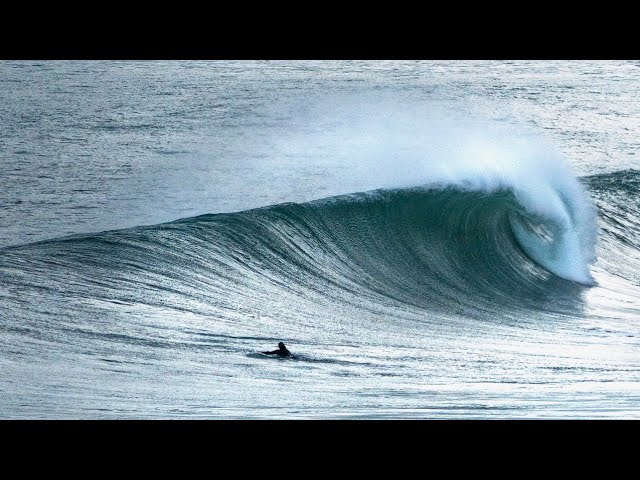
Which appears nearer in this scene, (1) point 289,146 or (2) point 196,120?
(1) point 289,146

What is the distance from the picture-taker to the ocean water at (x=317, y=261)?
30.2 ft

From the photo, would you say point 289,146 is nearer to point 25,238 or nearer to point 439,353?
point 25,238

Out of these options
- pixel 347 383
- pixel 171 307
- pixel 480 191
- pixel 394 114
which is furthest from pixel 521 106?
pixel 347 383

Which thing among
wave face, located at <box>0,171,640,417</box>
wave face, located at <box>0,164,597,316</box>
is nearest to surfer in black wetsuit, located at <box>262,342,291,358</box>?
wave face, located at <box>0,171,640,417</box>

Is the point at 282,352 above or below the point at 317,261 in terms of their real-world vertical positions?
below

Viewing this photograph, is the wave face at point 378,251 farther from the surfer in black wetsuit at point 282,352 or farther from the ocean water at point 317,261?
the surfer in black wetsuit at point 282,352

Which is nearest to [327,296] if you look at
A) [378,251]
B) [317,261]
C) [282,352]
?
[317,261]

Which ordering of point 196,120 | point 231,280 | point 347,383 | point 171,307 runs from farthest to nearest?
point 196,120
point 231,280
point 171,307
point 347,383

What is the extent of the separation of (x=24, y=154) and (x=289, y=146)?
4717mm

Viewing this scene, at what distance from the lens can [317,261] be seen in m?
13.4

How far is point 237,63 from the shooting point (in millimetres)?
32312

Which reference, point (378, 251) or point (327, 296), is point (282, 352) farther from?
point (378, 251)

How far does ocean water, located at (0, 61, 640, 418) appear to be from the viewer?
922 centimetres

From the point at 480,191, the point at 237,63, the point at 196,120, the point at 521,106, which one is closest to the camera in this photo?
the point at 480,191
